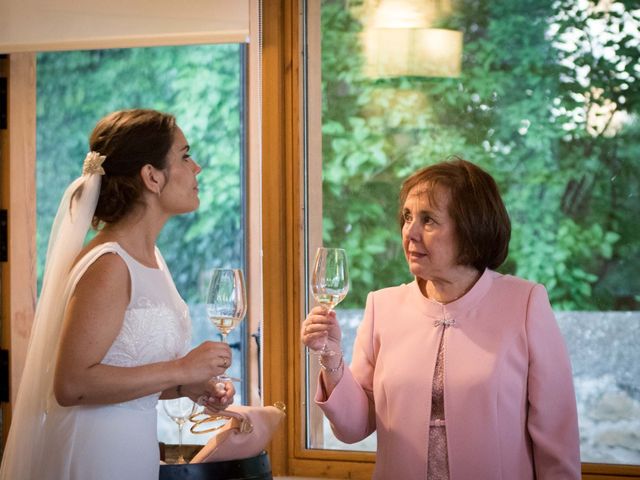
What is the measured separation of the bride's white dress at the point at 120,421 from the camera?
2.21m

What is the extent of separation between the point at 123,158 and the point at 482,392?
3.57 feet

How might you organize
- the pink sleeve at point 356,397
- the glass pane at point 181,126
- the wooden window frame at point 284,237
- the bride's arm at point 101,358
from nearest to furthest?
the bride's arm at point 101,358 < the pink sleeve at point 356,397 < the wooden window frame at point 284,237 < the glass pane at point 181,126

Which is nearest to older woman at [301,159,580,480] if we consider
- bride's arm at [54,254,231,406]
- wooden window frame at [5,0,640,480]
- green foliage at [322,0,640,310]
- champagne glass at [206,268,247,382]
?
champagne glass at [206,268,247,382]

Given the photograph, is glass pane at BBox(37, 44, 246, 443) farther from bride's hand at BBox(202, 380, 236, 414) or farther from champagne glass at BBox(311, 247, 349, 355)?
champagne glass at BBox(311, 247, 349, 355)

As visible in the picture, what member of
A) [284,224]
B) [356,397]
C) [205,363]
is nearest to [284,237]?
[284,224]

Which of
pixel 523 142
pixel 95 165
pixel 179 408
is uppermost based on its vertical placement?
pixel 523 142

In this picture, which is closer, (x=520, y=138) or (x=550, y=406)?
(x=550, y=406)

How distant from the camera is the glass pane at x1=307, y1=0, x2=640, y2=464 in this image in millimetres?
3195

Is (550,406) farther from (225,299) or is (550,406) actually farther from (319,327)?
(225,299)

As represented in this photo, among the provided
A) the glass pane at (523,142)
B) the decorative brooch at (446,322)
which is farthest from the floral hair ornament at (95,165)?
the glass pane at (523,142)

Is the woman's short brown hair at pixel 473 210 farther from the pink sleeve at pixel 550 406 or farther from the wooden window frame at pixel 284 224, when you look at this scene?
the wooden window frame at pixel 284 224

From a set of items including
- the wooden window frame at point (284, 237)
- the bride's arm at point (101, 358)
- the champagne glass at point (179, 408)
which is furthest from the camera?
the wooden window frame at point (284, 237)

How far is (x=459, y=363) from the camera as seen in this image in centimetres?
237

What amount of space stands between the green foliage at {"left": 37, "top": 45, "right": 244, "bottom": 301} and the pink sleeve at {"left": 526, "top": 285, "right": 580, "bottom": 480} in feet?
5.73
